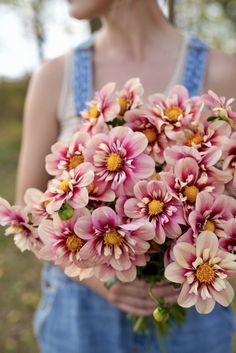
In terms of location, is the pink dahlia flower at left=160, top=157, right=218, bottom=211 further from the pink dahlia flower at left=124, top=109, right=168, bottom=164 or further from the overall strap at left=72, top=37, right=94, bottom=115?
the overall strap at left=72, top=37, right=94, bottom=115

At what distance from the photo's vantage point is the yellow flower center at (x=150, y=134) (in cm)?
83

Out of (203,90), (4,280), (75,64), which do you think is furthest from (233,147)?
(4,280)

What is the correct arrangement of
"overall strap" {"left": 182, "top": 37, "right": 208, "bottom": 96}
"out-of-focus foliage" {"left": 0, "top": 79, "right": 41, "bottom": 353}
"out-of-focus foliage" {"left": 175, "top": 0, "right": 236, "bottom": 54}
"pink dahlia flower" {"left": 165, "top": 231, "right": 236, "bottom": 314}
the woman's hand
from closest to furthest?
"pink dahlia flower" {"left": 165, "top": 231, "right": 236, "bottom": 314} < the woman's hand < "overall strap" {"left": 182, "top": 37, "right": 208, "bottom": 96} < "out-of-focus foliage" {"left": 0, "top": 79, "right": 41, "bottom": 353} < "out-of-focus foliage" {"left": 175, "top": 0, "right": 236, "bottom": 54}

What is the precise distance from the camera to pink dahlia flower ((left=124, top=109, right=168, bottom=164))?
817 millimetres

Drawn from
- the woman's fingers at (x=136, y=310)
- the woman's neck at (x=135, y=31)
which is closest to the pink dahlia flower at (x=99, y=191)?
the woman's fingers at (x=136, y=310)

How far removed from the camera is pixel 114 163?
0.75 metres

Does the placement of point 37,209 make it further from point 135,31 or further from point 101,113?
point 135,31

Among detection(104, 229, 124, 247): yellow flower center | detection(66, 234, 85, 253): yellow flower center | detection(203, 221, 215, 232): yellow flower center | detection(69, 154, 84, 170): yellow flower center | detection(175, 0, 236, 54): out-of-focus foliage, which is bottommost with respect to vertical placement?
detection(175, 0, 236, 54): out-of-focus foliage

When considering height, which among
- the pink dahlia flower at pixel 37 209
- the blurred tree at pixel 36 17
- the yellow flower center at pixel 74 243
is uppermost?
the yellow flower center at pixel 74 243

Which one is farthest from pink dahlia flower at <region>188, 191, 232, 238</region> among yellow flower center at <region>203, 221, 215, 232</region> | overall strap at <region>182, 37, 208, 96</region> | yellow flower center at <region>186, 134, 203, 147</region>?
overall strap at <region>182, 37, 208, 96</region>

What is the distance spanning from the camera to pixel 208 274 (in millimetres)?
692

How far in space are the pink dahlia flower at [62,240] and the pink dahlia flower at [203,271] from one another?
0.47ft

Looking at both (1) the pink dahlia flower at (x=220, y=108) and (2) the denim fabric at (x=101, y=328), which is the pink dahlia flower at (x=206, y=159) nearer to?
(1) the pink dahlia flower at (x=220, y=108)

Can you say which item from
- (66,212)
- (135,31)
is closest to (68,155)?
(66,212)
